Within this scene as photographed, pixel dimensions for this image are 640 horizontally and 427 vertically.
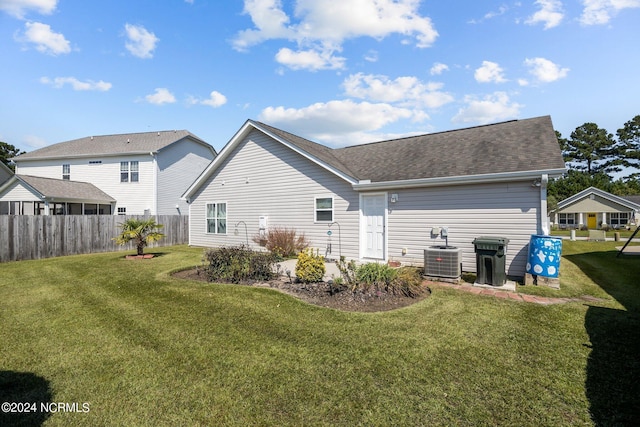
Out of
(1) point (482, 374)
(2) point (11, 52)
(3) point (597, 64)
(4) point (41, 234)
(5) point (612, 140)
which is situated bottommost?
(1) point (482, 374)

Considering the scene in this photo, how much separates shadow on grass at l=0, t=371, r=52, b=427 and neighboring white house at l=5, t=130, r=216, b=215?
18.3 metres

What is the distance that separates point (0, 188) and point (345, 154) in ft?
67.4

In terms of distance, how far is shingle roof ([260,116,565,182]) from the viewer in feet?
27.9

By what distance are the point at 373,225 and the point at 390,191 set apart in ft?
4.43

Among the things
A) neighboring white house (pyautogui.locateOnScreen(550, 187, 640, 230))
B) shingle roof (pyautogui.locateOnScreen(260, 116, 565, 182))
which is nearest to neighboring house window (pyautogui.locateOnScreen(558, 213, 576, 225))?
neighboring white house (pyautogui.locateOnScreen(550, 187, 640, 230))

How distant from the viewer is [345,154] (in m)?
14.5

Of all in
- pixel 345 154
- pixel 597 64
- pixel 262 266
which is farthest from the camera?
pixel 345 154

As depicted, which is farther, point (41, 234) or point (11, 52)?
point (41, 234)

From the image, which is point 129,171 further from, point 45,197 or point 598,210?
point 598,210

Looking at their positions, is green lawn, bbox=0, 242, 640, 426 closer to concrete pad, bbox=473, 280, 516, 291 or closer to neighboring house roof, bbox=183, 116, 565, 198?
concrete pad, bbox=473, 280, 516, 291

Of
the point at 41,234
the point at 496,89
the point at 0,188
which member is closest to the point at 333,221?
the point at 496,89

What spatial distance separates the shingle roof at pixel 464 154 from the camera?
335 inches

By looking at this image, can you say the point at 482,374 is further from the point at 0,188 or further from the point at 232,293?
the point at 0,188

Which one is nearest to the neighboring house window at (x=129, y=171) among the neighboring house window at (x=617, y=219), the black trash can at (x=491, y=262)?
the black trash can at (x=491, y=262)
